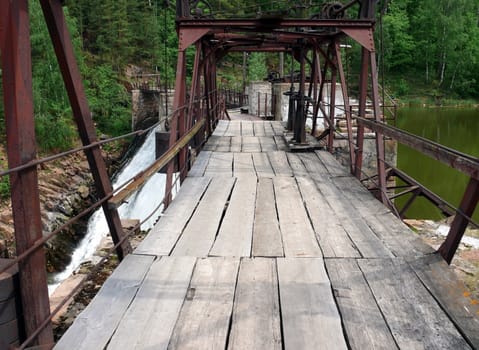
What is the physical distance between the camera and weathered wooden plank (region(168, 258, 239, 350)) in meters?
2.27

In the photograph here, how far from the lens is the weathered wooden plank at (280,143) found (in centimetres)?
891

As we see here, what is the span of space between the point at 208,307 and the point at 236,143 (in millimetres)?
7120

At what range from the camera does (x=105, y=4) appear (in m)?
38.8

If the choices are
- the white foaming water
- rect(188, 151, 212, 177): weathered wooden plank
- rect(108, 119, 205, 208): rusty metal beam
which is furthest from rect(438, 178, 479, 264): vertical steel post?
the white foaming water

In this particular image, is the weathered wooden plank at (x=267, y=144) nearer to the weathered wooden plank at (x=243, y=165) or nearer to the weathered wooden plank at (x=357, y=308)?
the weathered wooden plank at (x=243, y=165)

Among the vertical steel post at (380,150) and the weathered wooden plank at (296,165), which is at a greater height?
the vertical steel post at (380,150)

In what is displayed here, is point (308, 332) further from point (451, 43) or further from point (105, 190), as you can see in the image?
point (451, 43)

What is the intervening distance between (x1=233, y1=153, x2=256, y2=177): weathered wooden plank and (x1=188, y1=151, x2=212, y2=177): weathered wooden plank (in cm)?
47

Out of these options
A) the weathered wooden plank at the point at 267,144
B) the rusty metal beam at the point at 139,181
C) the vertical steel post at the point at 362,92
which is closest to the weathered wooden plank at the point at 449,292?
the rusty metal beam at the point at 139,181

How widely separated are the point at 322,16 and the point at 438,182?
13.3 meters

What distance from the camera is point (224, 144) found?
369 inches

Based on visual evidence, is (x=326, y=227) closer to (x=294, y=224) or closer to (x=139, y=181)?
(x=294, y=224)

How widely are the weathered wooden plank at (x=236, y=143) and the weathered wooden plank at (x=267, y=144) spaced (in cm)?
46

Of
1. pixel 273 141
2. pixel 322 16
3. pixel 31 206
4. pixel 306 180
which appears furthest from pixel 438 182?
pixel 31 206
